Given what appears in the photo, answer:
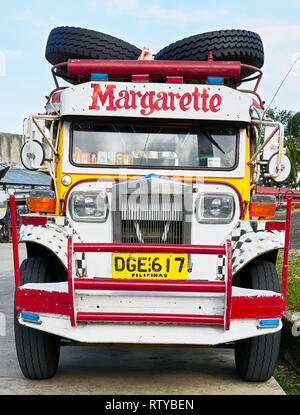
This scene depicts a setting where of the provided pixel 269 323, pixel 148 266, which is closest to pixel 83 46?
pixel 148 266

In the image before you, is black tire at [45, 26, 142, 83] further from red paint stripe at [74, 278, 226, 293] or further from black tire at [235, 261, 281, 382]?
red paint stripe at [74, 278, 226, 293]

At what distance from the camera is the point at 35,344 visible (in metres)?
4.73

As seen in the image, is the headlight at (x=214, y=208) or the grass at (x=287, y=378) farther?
the headlight at (x=214, y=208)

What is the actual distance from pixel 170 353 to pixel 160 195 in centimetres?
191

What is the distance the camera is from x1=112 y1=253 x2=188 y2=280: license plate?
4.47 metres

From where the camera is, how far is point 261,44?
648 centimetres

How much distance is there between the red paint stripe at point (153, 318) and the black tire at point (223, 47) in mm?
3039

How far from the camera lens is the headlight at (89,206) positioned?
529 cm

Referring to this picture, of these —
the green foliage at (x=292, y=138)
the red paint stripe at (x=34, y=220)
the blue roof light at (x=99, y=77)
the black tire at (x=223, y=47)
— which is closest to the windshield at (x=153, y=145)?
the blue roof light at (x=99, y=77)

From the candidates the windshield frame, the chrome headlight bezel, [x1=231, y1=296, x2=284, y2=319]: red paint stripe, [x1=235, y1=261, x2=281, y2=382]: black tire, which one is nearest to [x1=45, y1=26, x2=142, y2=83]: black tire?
the windshield frame

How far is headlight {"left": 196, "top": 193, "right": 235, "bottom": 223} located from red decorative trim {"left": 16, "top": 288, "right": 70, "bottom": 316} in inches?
60.7

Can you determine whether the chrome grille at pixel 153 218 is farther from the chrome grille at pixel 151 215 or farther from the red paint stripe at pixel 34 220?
the red paint stripe at pixel 34 220
